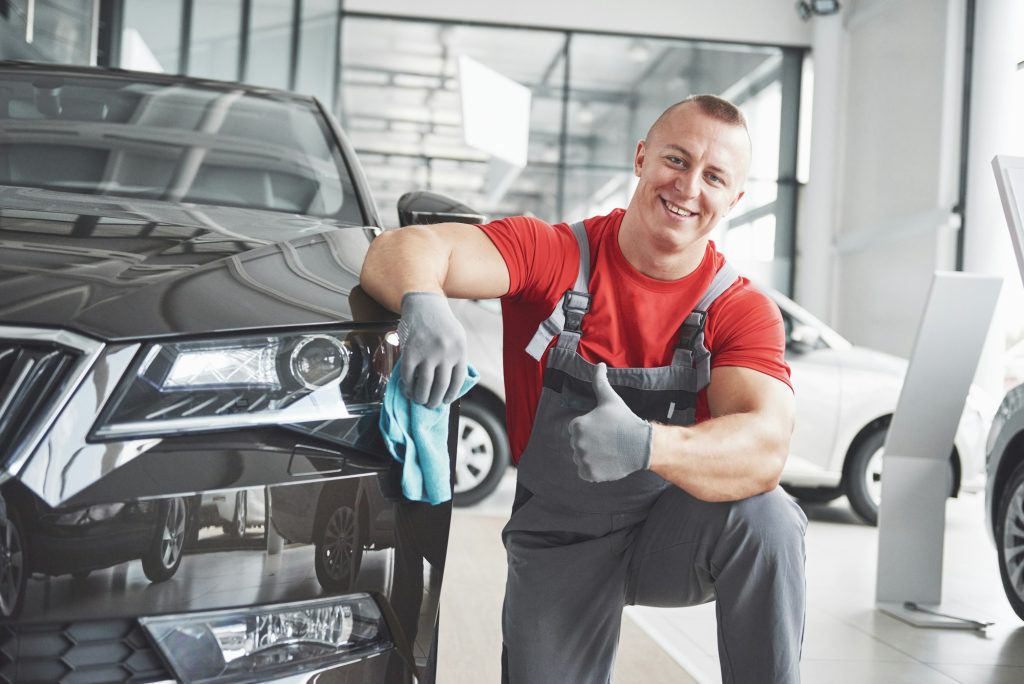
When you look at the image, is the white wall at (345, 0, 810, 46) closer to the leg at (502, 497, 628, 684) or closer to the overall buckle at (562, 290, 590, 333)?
the overall buckle at (562, 290, 590, 333)

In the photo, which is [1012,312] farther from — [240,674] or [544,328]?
[240,674]

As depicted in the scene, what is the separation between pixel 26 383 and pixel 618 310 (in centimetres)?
105

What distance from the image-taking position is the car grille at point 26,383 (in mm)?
1206

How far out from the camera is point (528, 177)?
33.6ft

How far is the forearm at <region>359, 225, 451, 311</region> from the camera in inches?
61.6

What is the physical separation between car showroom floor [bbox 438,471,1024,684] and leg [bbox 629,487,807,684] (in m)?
0.87

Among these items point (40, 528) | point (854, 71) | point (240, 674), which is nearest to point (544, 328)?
point (240, 674)

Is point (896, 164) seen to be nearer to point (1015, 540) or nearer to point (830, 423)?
point (830, 423)

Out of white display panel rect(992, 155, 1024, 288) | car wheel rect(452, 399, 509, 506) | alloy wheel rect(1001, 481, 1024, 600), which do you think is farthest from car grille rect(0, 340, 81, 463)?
car wheel rect(452, 399, 509, 506)

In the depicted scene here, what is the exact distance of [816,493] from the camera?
582 cm

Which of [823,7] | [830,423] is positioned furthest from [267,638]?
[823,7]

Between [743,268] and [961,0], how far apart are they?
320cm

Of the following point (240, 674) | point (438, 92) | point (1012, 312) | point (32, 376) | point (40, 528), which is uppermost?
point (438, 92)

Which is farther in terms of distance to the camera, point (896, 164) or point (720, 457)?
point (896, 164)
